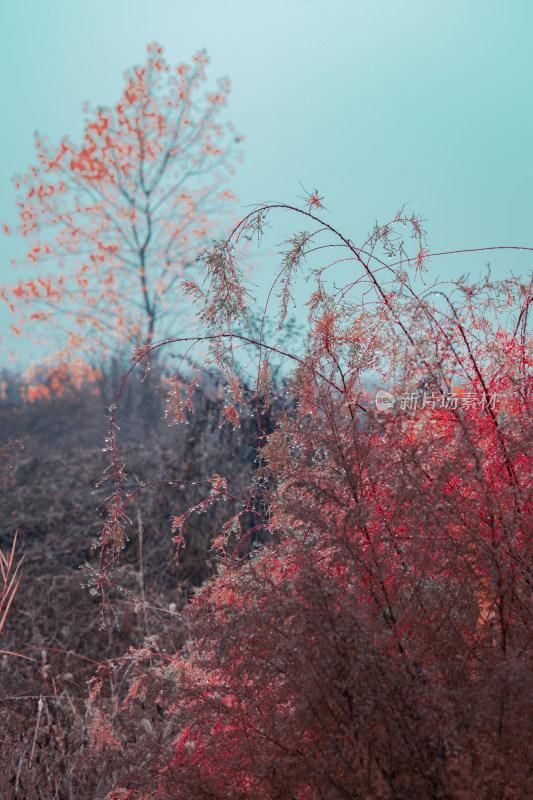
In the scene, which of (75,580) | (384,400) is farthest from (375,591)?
(75,580)

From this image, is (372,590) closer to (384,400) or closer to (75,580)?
(384,400)

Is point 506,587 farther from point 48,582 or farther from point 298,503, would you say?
point 48,582

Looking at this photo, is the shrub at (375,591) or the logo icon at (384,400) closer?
the shrub at (375,591)

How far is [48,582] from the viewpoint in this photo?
3875mm

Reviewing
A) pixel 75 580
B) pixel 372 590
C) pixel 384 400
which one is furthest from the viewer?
pixel 75 580

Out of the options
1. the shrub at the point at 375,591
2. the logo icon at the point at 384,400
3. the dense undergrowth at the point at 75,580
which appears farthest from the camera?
the dense undergrowth at the point at 75,580

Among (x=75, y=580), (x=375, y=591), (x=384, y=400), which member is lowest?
(x=75, y=580)

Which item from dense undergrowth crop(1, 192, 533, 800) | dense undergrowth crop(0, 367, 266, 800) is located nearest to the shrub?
dense undergrowth crop(1, 192, 533, 800)

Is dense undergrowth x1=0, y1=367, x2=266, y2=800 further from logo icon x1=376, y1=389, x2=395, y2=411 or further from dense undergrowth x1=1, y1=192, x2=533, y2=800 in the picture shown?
logo icon x1=376, y1=389, x2=395, y2=411

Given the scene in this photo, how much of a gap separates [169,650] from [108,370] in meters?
6.55

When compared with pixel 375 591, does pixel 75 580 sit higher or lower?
lower

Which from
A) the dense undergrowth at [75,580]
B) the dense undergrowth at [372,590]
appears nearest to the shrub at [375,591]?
the dense undergrowth at [372,590]

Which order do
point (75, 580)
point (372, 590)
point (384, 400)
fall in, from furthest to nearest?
point (75, 580) → point (384, 400) → point (372, 590)

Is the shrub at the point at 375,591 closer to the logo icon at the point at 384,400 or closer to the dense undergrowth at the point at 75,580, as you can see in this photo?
the logo icon at the point at 384,400
